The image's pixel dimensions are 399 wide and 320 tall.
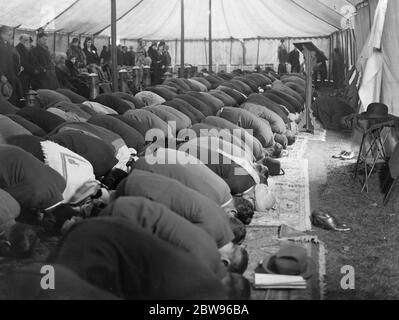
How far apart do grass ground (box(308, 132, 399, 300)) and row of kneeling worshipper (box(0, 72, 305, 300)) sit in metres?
0.70

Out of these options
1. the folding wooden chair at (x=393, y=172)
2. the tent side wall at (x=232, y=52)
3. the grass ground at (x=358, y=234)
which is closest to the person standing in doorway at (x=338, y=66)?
the tent side wall at (x=232, y=52)

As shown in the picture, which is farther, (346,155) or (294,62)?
(294,62)

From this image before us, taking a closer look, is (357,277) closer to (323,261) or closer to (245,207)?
(323,261)

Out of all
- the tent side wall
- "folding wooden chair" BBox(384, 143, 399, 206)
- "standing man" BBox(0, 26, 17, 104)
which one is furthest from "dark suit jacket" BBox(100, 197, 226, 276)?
the tent side wall

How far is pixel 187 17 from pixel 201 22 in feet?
3.10

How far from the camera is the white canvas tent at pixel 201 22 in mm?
13484

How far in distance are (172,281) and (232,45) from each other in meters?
22.7

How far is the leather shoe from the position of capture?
5340 millimetres

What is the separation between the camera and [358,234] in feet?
17.2

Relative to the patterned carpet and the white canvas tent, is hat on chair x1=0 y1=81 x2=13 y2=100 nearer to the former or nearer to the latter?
the white canvas tent

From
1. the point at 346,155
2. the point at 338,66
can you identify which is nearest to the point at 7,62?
the point at 346,155

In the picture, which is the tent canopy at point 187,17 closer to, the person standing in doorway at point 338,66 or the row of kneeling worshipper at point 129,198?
the person standing in doorway at point 338,66

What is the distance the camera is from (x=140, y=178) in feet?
13.0

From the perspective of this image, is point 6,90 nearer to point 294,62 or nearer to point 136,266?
point 136,266
